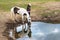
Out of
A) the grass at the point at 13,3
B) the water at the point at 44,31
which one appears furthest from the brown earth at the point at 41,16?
the water at the point at 44,31

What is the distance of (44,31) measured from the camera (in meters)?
18.2

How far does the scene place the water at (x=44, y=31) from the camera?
1698cm

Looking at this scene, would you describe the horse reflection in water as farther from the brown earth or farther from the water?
the water

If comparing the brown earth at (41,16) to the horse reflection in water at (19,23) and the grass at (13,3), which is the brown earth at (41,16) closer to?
the horse reflection in water at (19,23)

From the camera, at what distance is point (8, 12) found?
22.0 m

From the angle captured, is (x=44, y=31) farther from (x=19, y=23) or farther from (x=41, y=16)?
(x=41, y=16)

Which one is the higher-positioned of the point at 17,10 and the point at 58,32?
the point at 17,10

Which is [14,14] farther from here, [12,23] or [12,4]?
[12,4]

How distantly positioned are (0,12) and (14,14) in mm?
2586

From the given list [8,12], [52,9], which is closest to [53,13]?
[52,9]

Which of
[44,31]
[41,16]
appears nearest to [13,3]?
[41,16]

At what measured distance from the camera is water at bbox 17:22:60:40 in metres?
17.0

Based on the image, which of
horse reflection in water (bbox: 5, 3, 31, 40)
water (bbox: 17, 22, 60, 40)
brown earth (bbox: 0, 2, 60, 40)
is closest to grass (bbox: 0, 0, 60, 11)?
brown earth (bbox: 0, 2, 60, 40)

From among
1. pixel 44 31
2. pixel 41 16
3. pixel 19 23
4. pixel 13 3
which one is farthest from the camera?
pixel 13 3
